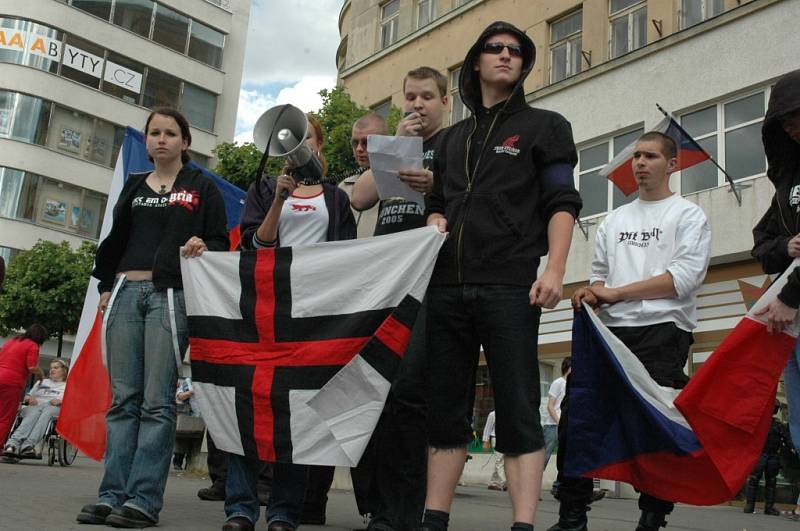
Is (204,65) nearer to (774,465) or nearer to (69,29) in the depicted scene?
(69,29)

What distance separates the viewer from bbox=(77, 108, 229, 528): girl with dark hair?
4.25 meters

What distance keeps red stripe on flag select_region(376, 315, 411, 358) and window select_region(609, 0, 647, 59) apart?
16.1 m

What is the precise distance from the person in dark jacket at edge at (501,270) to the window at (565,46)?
1681 cm

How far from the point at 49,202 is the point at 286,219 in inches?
1391

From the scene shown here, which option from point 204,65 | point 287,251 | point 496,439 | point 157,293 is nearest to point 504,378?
point 496,439

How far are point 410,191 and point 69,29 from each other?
37585 mm

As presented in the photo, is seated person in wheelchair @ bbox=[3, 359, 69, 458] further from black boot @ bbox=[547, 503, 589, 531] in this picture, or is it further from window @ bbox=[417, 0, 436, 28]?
window @ bbox=[417, 0, 436, 28]

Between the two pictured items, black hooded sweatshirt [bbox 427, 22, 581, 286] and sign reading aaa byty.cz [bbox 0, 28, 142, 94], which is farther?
sign reading aaa byty.cz [bbox 0, 28, 142, 94]

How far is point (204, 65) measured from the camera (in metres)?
43.3

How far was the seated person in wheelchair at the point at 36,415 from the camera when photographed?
483 inches

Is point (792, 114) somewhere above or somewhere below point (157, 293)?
above

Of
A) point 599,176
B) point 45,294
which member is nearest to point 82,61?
point 45,294

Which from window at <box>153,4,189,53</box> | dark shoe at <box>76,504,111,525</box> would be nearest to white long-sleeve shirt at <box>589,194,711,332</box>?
dark shoe at <box>76,504,111,525</box>

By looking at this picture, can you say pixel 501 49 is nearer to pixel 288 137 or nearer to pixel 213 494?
pixel 288 137
